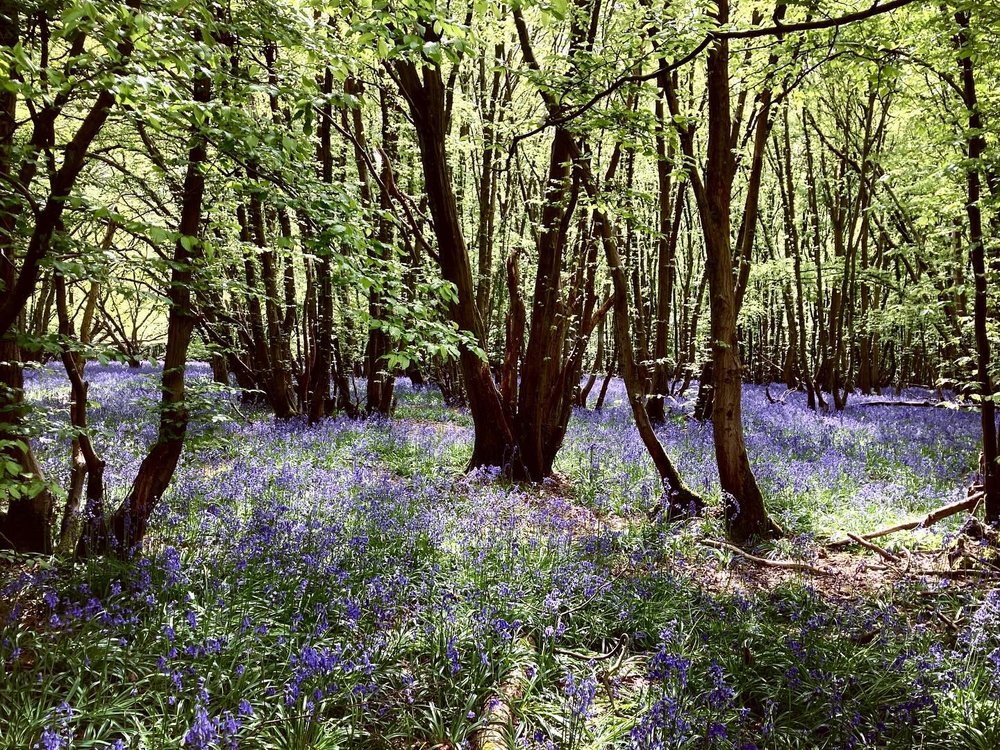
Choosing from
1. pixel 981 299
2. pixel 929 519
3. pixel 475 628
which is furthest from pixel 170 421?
pixel 981 299

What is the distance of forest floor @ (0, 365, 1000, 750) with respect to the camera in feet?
10.2

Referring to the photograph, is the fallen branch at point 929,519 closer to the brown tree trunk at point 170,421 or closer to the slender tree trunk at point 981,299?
the slender tree trunk at point 981,299

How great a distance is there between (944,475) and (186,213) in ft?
35.9

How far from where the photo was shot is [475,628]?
12.8 ft

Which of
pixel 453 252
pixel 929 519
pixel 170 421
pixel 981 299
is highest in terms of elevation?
pixel 453 252

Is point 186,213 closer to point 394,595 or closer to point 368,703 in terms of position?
point 394,595

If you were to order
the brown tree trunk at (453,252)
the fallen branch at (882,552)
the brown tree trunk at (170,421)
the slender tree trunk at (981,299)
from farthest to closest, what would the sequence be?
the brown tree trunk at (453,252)
the slender tree trunk at (981,299)
the fallen branch at (882,552)
the brown tree trunk at (170,421)

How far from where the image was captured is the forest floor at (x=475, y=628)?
3.10m

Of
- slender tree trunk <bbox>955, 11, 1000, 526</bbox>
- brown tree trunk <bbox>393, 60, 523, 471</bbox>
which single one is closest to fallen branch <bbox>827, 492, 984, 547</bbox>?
slender tree trunk <bbox>955, 11, 1000, 526</bbox>

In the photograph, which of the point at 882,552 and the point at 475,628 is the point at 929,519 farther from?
the point at 475,628

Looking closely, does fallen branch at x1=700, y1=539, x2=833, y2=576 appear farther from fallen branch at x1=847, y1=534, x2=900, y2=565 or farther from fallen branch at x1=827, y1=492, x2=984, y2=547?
fallen branch at x1=827, y1=492, x2=984, y2=547

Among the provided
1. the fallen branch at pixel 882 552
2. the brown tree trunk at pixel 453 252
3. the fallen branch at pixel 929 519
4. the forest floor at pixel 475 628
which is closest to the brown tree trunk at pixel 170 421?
the forest floor at pixel 475 628

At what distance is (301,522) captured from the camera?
578cm

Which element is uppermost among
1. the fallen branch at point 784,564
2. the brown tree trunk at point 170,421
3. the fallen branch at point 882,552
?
the brown tree trunk at point 170,421
